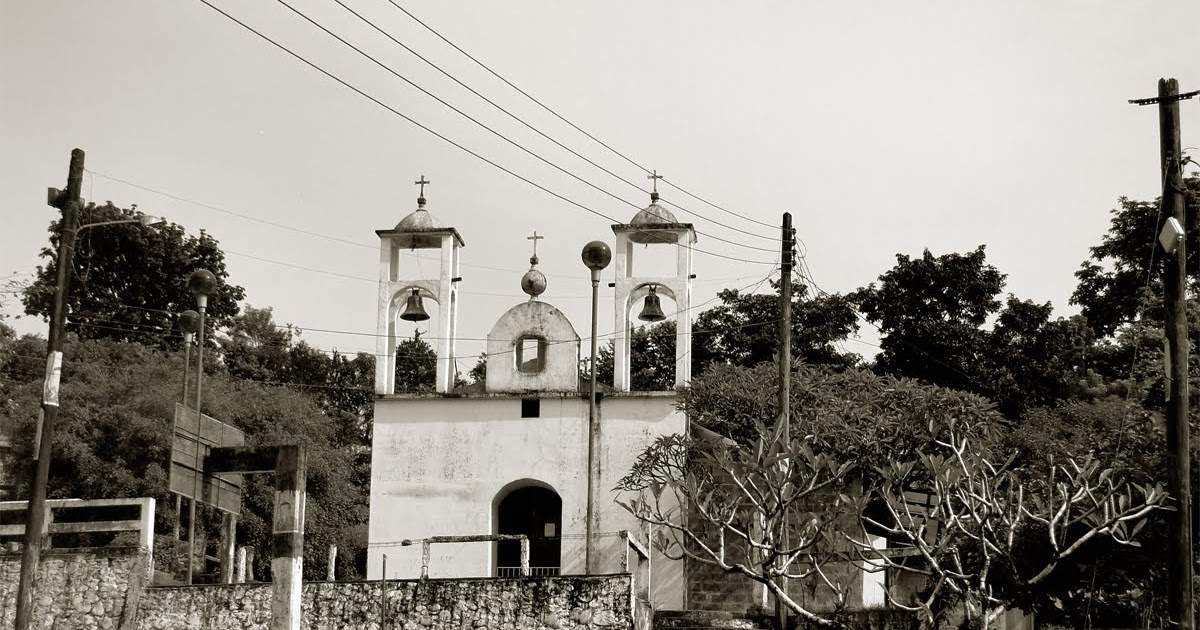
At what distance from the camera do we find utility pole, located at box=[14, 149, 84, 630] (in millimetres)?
19031

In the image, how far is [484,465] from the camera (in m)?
28.6

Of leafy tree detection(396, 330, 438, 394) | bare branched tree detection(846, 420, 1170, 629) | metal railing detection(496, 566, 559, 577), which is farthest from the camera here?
leafy tree detection(396, 330, 438, 394)

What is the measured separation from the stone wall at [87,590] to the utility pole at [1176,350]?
14483 millimetres

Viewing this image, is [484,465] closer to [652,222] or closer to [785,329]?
[652,222]

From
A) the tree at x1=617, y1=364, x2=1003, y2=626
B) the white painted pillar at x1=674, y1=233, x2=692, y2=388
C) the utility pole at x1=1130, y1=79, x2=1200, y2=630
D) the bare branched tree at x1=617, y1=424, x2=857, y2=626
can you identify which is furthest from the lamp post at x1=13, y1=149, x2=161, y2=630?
the utility pole at x1=1130, y1=79, x2=1200, y2=630

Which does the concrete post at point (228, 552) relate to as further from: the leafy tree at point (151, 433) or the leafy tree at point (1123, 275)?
the leafy tree at point (1123, 275)

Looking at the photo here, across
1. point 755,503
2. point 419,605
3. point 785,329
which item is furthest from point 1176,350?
point 419,605

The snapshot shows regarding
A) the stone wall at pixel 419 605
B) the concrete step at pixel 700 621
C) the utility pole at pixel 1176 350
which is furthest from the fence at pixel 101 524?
the utility pole at pixel 1176 350

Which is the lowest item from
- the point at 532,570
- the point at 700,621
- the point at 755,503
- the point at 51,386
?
the point at 700,621

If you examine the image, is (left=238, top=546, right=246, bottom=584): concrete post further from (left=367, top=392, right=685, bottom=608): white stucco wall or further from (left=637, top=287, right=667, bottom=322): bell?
(left=637, top=287, right=667, bottom=322): bell

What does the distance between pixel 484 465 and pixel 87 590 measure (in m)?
8.62

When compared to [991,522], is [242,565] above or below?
below

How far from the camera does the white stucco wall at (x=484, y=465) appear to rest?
2781 centimetres

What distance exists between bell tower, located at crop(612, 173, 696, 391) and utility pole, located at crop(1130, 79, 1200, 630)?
12.4 meters
